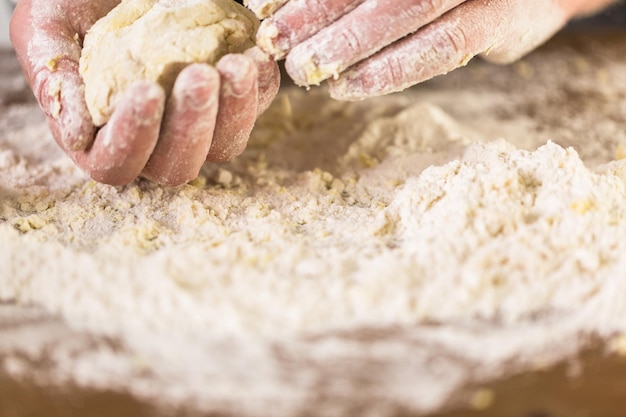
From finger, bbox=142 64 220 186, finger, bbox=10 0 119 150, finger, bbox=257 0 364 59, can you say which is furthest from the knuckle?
finger, bbox=10 0 119 150

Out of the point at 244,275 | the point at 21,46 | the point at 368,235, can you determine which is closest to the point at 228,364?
the point at 244,275

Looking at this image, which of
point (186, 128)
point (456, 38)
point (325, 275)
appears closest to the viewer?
point (325, 275)

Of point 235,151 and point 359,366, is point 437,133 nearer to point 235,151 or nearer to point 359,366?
point 235,151

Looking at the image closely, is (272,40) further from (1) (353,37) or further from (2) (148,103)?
(2) (148,103)

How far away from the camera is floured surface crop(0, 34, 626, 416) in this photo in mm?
865

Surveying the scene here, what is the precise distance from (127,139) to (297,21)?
1.16ft

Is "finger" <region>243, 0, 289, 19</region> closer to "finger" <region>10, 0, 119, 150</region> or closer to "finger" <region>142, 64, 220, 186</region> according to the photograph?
"finger" <region>142, 64, 220, 186</region>

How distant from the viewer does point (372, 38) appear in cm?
111

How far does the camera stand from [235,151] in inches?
48.2

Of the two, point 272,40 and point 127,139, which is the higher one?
point 272,40

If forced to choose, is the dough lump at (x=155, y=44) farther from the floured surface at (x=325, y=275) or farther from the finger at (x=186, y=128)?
the floured surface at (x=325, y=275)

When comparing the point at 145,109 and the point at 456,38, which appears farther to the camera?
the point at 456,38

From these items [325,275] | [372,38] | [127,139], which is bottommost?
[325,275]

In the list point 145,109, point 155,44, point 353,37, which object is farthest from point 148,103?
point 353,37
